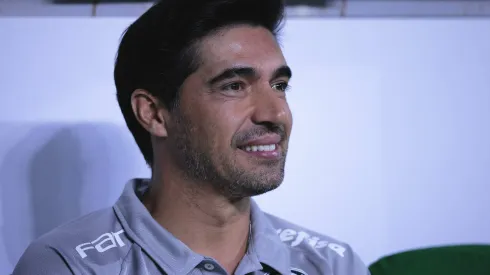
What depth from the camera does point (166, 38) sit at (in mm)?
1261

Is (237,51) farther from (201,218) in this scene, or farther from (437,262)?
(437,262)

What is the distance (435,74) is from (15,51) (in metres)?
1.05

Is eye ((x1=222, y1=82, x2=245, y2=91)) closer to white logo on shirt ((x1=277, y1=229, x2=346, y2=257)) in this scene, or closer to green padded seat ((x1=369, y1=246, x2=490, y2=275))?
white logo on shirt ((x1=277, y1=229, x2=346, y2=257))

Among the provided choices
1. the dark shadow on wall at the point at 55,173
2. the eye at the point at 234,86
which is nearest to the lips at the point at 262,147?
the eye at the point at 234,86

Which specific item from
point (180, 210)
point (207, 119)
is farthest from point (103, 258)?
point (207, 119)

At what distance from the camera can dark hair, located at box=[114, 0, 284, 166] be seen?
48.8 inches

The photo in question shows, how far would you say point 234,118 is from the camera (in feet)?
3.89

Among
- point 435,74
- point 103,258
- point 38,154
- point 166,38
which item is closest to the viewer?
point 103,258

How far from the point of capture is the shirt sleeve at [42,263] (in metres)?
1.12

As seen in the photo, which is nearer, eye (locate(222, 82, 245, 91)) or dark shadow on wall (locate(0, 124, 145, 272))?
eye (locate(222, 82, 245, 91))

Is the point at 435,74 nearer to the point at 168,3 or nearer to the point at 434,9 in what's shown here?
the point at 434,9

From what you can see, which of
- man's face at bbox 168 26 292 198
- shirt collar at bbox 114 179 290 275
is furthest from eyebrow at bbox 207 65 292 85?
shirt collar at bbox 114 179 290 275

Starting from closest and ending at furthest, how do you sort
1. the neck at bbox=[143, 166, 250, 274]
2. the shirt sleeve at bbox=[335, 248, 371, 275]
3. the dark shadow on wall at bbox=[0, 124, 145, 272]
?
the neck at bbox=[143, 166, 250, 274] → the shirt sleeve at bbox=[335, 248, 371, 275] → the dark shadow on wall at bbox=[0, 124, 145, 272]

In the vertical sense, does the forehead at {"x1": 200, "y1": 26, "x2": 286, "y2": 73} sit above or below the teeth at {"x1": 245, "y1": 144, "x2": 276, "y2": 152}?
above
